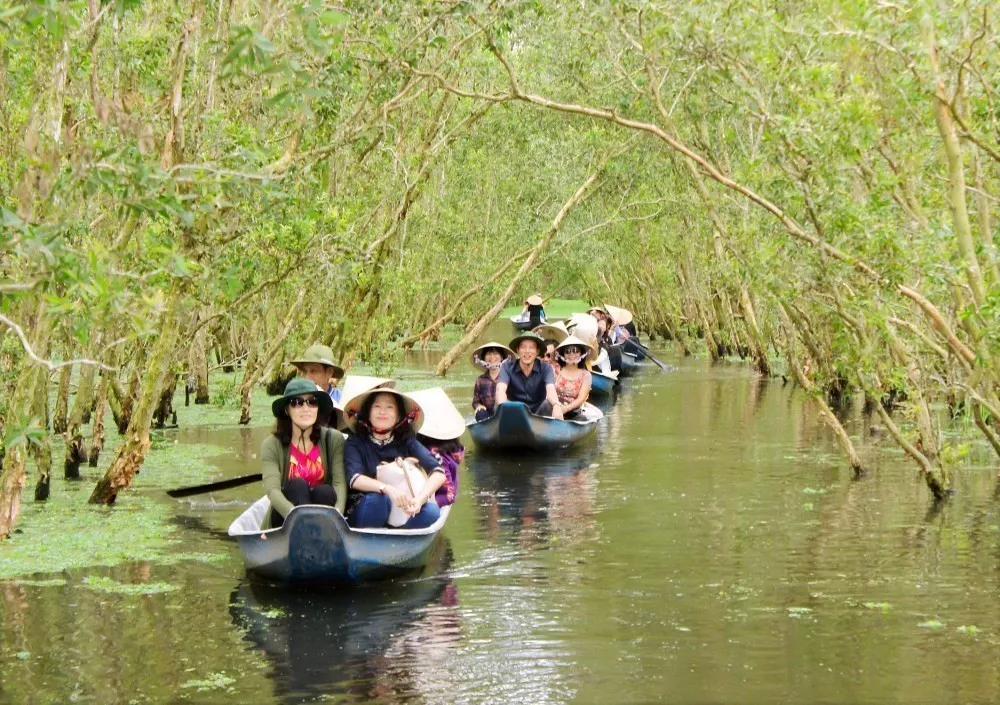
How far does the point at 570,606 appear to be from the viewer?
9961 mm

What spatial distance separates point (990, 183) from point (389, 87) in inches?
269

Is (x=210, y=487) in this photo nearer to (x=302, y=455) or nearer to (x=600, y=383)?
(x=302, y=455)

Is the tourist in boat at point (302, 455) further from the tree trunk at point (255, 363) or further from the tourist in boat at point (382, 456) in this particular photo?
the tree trunk at point (255, 363)

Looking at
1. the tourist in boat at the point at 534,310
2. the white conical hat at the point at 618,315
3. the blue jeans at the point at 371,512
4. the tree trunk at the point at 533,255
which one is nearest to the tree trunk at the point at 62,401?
the blue jeans at the point at 371,512

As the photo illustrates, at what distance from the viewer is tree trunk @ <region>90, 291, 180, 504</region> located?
1283 cm

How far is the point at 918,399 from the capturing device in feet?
45.0

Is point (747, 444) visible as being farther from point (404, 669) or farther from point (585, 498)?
point (404, 669)

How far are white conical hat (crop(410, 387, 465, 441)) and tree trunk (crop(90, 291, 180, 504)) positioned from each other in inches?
90.3

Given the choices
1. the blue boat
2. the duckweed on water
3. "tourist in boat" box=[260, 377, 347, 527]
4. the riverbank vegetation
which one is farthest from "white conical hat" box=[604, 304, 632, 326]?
the duckweed on water

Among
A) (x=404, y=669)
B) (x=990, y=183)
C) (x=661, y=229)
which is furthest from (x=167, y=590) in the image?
(x=661, y=229)

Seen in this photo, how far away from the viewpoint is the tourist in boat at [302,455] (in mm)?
10445

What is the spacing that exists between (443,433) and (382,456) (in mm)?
1330

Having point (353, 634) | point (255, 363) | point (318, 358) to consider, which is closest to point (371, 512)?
point (353, 634)

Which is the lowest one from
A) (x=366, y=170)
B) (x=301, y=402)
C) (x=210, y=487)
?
(x=210, y=487)
